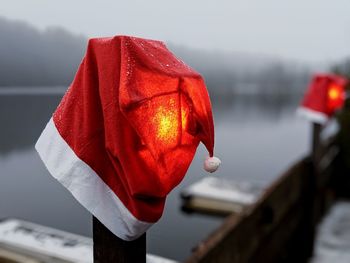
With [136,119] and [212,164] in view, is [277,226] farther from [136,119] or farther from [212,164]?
[136,119]

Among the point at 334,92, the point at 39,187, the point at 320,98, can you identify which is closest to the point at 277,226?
the point at 320,98

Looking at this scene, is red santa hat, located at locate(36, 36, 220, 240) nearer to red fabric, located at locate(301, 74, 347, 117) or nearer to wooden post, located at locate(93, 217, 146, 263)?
wooden post, located at locate(93, 217, 146, 263)

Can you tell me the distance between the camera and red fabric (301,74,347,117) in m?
4.71

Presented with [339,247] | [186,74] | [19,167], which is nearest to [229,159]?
[339,247]

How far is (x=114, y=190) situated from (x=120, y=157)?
0.12 m

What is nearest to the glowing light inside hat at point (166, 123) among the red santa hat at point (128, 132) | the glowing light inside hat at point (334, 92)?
the red santa hat at point (128, 132)

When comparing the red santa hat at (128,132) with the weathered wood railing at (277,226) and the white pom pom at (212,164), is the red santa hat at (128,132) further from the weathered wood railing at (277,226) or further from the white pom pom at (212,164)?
the weathered wood railing at (277,226)

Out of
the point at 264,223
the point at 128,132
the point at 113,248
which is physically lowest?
the point at 264,223

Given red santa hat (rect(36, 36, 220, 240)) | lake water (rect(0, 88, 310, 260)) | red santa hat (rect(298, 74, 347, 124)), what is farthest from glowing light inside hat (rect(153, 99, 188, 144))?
red santa hat (rect(298, 74, 347, 124))

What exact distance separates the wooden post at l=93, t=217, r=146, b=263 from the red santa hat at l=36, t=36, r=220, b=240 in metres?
0.07

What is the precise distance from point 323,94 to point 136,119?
4.24m

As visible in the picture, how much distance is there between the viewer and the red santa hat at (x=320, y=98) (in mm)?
4688

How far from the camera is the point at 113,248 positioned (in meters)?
1.14

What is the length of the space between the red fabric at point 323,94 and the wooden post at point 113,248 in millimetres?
4040
